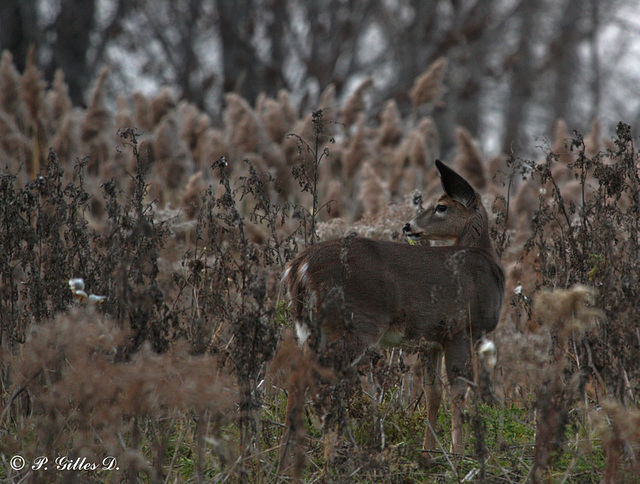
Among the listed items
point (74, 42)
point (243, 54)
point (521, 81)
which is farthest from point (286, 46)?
point (521, 81)

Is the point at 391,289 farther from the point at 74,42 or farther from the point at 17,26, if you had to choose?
the point at 74,42

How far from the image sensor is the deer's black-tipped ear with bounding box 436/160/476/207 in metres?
5.98

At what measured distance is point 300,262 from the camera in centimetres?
493

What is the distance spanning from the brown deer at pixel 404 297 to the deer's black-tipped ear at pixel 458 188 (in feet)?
1.93

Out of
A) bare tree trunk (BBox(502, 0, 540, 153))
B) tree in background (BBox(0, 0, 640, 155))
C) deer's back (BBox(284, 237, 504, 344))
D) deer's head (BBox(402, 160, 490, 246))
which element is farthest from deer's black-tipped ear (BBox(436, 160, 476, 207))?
bare tree trunk (BBox(502, 0, 540, 153))

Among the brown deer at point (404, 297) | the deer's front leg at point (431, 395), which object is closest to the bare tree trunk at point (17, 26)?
the brown deer at point (404, 297)

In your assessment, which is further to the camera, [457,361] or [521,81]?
[521,81]

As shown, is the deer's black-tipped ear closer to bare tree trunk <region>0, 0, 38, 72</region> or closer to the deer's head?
the deer's head

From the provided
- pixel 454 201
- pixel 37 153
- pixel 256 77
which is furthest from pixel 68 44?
pixel 454 201

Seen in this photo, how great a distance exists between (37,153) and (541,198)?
23.8ft

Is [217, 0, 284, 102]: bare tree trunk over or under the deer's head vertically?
over

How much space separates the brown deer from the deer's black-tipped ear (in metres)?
0.59

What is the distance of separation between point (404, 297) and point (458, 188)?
133cm

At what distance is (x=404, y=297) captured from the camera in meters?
4.98
